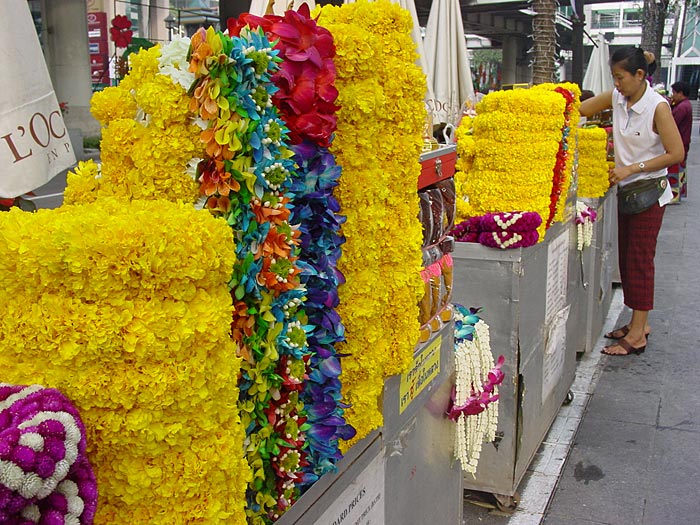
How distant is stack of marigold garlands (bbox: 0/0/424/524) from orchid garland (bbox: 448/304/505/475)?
0.80 metres

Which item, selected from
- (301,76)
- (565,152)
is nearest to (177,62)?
(301,76)

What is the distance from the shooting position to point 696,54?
45.9 meters

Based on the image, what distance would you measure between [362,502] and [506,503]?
1951mm

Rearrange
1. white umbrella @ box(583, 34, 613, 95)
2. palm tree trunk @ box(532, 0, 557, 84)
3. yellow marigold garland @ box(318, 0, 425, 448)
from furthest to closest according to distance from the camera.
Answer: white umbrella @ box(583, 34, 613, 95), palm tree trunk @ box(532, 0, 557, 84), yellow marigold garland @ box(318, 0, 425, 448)

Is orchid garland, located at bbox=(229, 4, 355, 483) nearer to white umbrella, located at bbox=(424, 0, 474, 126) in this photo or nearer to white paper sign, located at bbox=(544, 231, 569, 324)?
white paper sign, located at bbox=(544, 231, 569, 324)

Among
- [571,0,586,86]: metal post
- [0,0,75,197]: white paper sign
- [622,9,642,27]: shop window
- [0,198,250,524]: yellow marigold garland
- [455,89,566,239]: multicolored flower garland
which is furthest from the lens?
[622,9,642,27]: shop window

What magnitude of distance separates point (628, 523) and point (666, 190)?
9.11 feet

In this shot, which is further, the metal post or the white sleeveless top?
the metal post

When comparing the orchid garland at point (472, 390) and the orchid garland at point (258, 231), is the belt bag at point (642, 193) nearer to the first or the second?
the orchid garland at point (472, 390)

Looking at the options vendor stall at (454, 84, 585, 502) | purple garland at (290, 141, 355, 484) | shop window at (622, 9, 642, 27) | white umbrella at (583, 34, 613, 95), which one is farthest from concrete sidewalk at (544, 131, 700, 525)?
shop window at (622, 9, 642, 27)

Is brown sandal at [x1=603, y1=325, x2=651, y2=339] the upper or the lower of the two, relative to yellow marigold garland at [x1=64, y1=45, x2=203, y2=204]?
lower

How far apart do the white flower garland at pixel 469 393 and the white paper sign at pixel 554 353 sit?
1223 mm

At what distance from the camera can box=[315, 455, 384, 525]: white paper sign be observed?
183 centimetres

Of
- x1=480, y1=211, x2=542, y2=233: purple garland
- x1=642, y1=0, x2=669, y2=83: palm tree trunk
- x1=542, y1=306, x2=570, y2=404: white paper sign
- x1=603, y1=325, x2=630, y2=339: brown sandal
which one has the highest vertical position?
x1=642, y1=0, x2=669, y2=83: palm tree trunk
